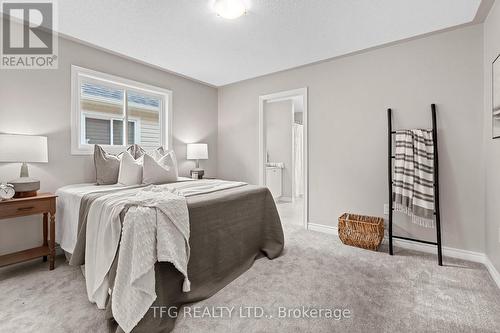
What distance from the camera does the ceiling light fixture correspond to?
81.8 inches

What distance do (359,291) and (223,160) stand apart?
327 cm

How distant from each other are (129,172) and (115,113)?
107cm

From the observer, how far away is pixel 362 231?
9.22 feet

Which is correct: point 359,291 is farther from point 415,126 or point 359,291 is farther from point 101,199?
point 101,199

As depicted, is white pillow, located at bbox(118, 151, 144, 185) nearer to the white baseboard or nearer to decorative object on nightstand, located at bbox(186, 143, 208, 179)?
decorative object on nightstand, located at bbox(186, 143, 208, 179)

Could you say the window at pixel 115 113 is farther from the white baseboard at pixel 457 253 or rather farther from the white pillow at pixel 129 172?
the white baseboard at pixel 457 253

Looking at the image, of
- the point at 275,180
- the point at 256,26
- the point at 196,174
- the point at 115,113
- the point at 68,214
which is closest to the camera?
the point at 68,214

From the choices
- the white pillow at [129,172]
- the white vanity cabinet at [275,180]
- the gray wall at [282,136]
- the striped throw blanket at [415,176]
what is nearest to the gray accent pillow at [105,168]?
the white pillow at [129,172]

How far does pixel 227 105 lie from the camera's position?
4.57m

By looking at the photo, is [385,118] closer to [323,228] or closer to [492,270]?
[323,228]

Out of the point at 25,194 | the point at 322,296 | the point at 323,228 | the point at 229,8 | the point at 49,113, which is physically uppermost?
the point at 229,8

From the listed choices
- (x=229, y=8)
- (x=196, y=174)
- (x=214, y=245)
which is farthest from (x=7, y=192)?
(x=229, y=8)

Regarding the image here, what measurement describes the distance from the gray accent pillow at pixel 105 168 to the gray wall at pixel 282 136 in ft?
12.9

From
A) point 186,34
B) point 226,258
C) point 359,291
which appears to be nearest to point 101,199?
point 226,258
